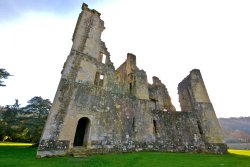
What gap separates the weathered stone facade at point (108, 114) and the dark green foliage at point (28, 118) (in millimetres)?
6780

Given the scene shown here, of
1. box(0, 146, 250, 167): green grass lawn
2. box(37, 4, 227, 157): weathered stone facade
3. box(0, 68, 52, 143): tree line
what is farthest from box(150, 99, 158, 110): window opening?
box(0, 68, 52, 143): tree line

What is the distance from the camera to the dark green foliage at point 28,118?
18328 millimetres

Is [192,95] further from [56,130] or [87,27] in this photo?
[56,130]

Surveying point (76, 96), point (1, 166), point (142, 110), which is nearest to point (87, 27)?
point (76, 96)

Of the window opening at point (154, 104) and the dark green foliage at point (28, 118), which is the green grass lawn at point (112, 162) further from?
the window opening at point (154, 104)

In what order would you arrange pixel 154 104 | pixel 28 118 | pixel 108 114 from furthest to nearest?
pixel 154 104 → pixel 28 118 → pixel 108 114

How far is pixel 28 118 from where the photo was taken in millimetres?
18750

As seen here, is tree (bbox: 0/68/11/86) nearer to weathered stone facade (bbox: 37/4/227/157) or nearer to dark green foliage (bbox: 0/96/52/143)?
dark green foliage (bbox: 0/96/52/143)

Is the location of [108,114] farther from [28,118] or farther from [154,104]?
[28,118]

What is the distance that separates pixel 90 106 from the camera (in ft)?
43.5

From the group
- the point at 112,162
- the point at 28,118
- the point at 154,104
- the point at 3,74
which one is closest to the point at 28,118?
the point at 28,118

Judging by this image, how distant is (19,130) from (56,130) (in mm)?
12868

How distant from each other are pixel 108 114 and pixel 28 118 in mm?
10917

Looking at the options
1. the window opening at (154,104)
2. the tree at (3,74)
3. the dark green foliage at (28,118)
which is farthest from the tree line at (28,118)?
the window opening at (154,104)
